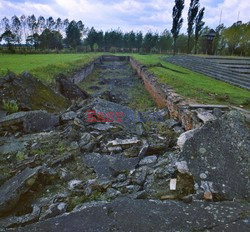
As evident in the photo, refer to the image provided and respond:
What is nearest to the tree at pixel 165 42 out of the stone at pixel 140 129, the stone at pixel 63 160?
the stone at pixel 140 129

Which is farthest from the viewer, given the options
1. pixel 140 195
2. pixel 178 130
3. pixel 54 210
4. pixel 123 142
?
pixel 178 130

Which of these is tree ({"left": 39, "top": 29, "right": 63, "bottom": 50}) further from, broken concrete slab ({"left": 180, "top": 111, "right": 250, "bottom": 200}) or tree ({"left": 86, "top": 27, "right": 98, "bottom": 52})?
broken concrete slab ({"left": 180, "top": 111, "right": 250, "bottom": 200})

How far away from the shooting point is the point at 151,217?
282cm

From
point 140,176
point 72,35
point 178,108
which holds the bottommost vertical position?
point 140,176

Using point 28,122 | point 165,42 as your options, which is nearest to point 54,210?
point 28,122

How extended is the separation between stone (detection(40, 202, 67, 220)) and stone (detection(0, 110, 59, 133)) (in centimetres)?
317

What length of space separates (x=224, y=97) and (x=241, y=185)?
4.40 metres

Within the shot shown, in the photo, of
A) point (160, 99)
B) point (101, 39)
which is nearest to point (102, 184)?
point (160, 99)

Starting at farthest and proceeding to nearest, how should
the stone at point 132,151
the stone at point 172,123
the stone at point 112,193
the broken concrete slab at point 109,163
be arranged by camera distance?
1. the stone at point 172,123
2. the stone at point 132,151
3. the broken concrete slab at point 109,163
4. the stone at point 112,193

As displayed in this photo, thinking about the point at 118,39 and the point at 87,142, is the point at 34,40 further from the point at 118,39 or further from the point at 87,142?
the point at 87,142

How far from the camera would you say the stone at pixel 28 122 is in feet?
19.5

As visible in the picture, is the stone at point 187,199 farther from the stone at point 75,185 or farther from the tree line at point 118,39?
the tree line at point 118,39

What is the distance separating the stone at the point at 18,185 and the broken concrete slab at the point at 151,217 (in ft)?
1.97

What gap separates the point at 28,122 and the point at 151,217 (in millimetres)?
4251
